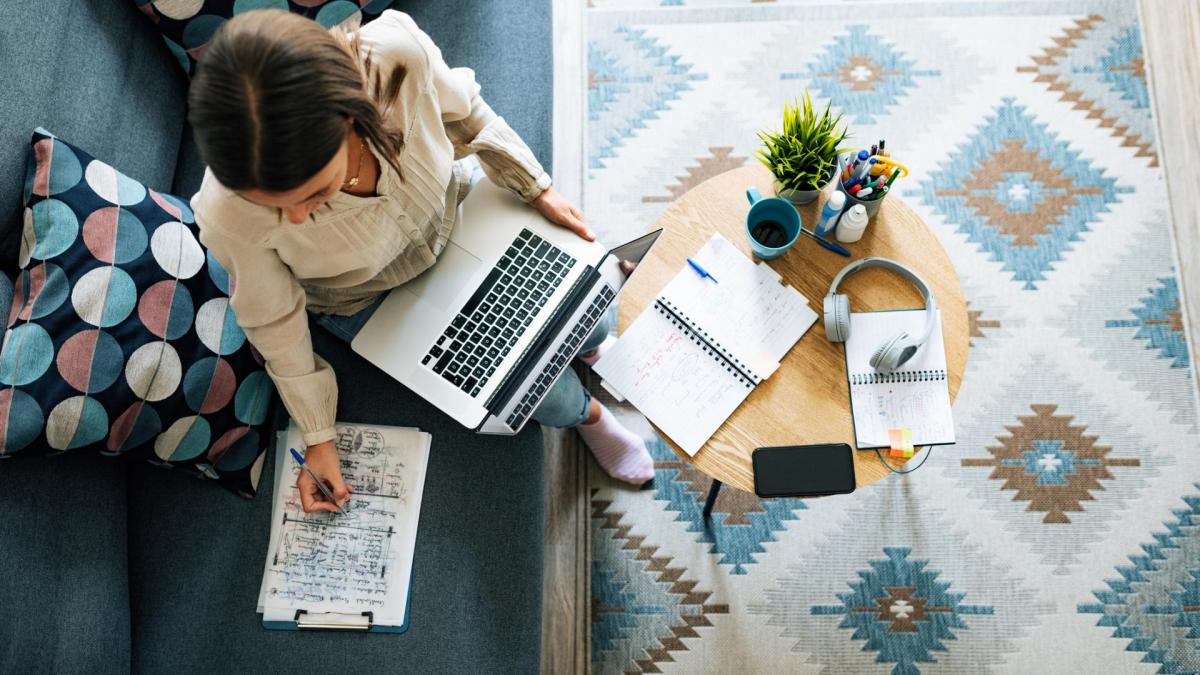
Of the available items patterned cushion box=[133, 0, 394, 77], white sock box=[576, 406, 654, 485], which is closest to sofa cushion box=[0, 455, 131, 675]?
patterned cushion box=[133, 0, 394, 77]

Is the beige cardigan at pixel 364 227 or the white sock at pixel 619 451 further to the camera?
the white sock at pixel 619 451

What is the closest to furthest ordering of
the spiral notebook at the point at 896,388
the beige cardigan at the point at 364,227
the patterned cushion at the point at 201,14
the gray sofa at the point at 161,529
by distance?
the beige cardigan at the point at 364,227
the gray sofa at the point at 161,529
the spiral notebook at the point at 896,388
the patterned cushion at the point at 201,14

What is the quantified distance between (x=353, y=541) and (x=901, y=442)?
94 cm

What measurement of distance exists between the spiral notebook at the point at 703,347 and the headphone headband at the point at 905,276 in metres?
0.08

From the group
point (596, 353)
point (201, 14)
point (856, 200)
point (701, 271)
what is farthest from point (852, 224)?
point (201, 14)

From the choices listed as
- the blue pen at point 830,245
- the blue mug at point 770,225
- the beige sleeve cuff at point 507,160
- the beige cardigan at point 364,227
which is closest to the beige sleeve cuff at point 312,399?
the beige cardigan at point 364,227

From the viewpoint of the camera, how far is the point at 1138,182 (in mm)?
1893

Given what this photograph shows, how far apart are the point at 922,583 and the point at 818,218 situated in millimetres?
858

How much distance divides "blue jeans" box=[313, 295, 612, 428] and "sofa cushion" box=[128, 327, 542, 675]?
6 centimetres

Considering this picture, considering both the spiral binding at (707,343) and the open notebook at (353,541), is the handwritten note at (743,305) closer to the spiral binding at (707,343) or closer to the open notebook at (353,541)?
the spiral binding at (707,343)

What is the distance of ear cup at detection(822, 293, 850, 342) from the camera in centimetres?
130

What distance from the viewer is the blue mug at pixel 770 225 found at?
1.33m

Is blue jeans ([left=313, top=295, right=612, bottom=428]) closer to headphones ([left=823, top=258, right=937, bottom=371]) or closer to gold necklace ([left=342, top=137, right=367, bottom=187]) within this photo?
gold necklace ([left=342, top=137, right=367, bottom=187])

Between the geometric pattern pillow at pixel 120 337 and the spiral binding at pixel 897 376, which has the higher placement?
the spiral binding at pixel 897 376
